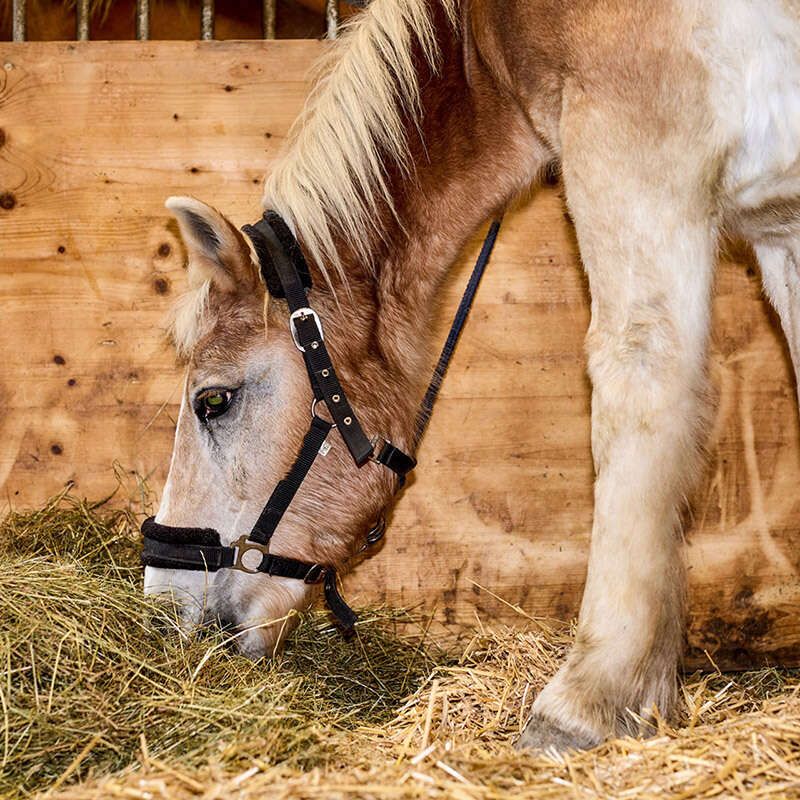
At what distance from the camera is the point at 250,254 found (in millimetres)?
2186

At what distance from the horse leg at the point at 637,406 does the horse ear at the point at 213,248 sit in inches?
31.5

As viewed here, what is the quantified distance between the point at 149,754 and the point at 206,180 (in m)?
1.69

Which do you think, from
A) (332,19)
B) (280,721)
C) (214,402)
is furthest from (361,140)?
(280,721)

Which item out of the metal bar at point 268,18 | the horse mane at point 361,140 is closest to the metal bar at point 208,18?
the metal bar at point 268,18

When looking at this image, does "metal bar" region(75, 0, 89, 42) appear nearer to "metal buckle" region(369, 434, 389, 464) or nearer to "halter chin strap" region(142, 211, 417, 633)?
"halter chin strap" region(142, 211, 417, 633)

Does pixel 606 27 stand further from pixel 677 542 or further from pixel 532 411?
pixel 532 411

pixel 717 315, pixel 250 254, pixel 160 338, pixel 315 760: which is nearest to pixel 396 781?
pixel 315 760

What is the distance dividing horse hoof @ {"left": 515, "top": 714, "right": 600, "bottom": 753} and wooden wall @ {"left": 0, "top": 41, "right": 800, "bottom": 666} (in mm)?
1009

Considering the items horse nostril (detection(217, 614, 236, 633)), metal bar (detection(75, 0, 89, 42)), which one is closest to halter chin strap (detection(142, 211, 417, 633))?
horse nostril (detection(217, 614, 236, 633))

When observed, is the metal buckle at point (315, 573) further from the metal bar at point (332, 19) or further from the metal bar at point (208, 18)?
the metal bar at point (208, 18)

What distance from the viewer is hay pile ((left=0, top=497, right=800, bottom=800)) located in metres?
1.43

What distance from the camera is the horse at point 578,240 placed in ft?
5.60

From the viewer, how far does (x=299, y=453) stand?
2.12 m

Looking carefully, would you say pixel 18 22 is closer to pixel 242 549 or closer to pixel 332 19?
pixel 332 19
